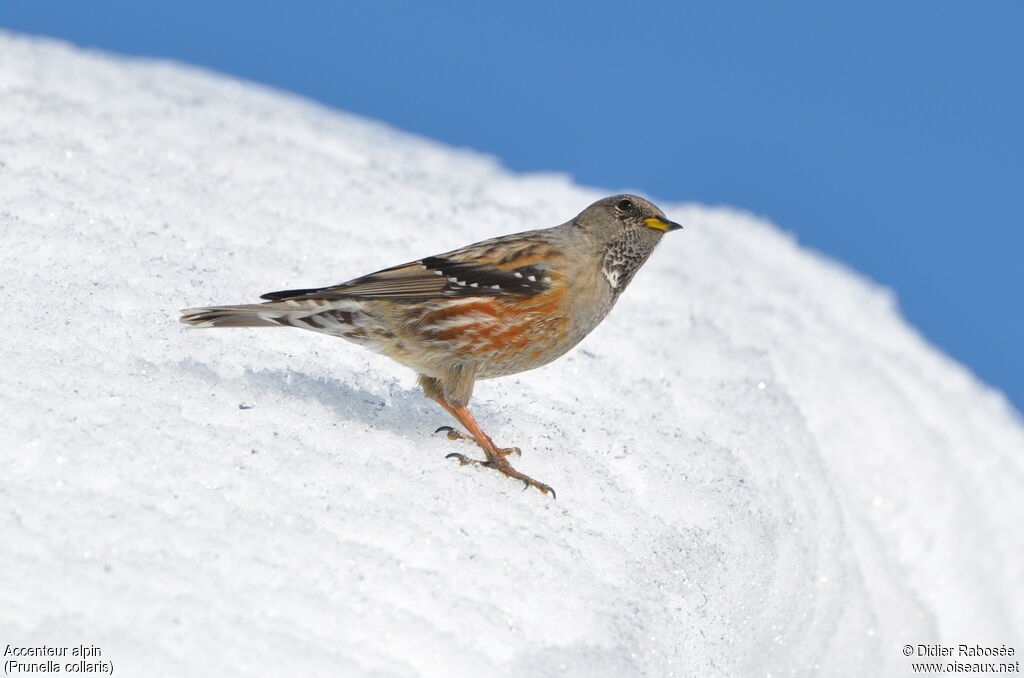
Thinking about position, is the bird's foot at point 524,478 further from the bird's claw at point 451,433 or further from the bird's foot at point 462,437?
the bird's claw at point 451,433

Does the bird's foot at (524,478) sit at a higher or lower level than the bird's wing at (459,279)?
lower

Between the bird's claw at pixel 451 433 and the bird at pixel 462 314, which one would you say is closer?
the bird at pixel 462 314

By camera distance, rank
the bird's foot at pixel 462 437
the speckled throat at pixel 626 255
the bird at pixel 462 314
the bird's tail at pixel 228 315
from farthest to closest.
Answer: the speckled throat at pixel 626 255
the bird's foot at pixel 462 437
the bird at pixel 462 314
the bird's tail at pixel 228 315

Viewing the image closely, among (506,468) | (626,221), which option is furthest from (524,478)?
(626,221)

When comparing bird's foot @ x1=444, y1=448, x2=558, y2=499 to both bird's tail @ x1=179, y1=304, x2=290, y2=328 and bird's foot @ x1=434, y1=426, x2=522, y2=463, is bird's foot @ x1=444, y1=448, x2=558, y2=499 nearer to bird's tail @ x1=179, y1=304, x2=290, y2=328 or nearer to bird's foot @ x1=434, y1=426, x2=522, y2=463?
bird's foot @ x1=434, y1=426, x2=522, y2=463

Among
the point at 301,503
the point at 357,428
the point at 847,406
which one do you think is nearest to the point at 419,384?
the point at 357,428

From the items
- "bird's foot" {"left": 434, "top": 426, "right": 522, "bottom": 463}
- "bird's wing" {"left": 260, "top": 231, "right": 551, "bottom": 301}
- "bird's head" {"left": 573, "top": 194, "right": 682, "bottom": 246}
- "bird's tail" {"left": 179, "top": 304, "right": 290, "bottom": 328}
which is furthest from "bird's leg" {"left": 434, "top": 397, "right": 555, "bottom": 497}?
"bird's head" {"left": 573, "top": 194, "right": 682, "bottom": 246}

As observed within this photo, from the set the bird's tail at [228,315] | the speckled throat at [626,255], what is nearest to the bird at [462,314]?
the bird's tail at [228,315]

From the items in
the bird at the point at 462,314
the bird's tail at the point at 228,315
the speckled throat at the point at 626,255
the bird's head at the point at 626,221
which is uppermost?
the bird's head at the point at 626,221

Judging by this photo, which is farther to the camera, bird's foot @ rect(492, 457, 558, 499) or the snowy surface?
bird's foot @ rect(492, 457, 558, 499)
